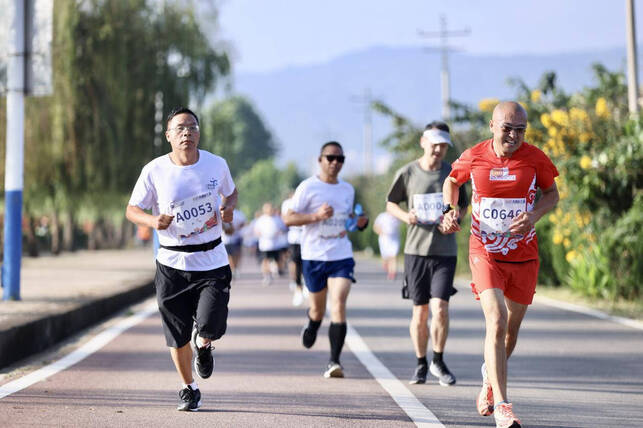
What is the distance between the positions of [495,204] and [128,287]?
1310cm

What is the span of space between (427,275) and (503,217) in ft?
8.03

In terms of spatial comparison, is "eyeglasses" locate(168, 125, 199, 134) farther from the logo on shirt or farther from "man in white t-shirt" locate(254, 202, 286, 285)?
"man in white t-shirt" locate(254, 202, 286, 285)

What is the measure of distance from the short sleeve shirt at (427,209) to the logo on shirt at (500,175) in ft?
7.29

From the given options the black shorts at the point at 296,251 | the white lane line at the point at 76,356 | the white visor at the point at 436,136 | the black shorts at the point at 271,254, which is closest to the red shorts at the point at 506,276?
the white visor at the point at 436,136

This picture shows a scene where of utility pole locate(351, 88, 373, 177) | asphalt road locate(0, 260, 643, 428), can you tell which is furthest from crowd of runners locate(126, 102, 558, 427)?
utility pole locate(351, 88, 373, 177)

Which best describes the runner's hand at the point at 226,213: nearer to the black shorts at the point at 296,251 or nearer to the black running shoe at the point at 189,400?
the black running shoe at the point at 189,400

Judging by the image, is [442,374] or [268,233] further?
[268,233]

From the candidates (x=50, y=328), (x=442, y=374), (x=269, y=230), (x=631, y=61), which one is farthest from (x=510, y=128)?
(x=269, y=230)

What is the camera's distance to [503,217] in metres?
7.05

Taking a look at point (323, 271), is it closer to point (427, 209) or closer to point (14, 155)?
point (427, 209)

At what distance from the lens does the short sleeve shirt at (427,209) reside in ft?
30.8

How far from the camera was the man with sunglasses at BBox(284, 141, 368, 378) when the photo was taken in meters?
9.80

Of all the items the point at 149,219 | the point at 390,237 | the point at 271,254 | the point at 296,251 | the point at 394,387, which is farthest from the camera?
the point at 390,237

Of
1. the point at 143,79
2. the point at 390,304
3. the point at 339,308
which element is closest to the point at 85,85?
the point at 143,79
